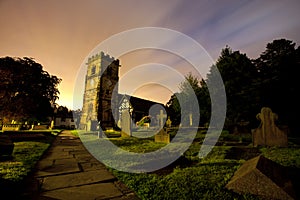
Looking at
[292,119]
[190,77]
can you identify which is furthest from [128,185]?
[190,77]

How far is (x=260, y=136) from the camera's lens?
26.6ft

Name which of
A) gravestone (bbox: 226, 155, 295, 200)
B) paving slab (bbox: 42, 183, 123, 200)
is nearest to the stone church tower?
paving slab (bbox: 42, 183, 123, 200)

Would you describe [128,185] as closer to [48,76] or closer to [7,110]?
[7,110]

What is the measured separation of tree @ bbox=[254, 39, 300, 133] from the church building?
76.6 ft

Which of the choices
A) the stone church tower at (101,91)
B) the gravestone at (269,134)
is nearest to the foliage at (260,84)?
the gravestone at (269,134)

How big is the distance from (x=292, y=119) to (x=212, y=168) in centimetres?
1400

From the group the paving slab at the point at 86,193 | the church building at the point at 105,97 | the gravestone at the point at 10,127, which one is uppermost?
the church building at the point at 105,97

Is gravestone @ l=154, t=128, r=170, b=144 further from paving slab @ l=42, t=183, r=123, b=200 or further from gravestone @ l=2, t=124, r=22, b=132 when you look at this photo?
gravestone @ l=2, t=124, r=22, b=132

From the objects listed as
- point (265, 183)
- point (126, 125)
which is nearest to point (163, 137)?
point (126, 125)

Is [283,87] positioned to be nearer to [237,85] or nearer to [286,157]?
[237,85]

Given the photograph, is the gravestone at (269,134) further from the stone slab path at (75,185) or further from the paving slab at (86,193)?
the paving slab at (86,193)

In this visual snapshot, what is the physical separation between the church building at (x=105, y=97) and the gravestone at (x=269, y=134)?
26.2 meters

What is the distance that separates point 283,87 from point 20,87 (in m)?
22.7

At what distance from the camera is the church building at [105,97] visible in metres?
32.8
